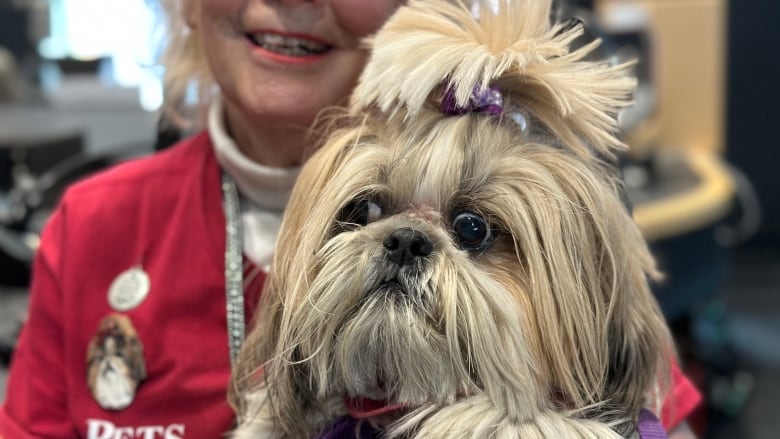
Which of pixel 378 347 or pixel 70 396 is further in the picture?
pixel 70 396

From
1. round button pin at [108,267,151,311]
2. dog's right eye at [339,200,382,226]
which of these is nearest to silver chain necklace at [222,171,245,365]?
A: round button pin at [108,267,151,311]

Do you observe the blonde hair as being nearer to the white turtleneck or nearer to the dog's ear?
the white turtleneck

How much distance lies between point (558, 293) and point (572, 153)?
0.46ft

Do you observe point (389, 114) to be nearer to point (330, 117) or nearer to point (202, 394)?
point (330, 117)

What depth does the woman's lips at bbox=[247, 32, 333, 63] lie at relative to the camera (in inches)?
47.9

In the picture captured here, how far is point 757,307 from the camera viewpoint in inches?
169

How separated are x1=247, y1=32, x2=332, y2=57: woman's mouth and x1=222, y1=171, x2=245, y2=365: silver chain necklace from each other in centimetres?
23

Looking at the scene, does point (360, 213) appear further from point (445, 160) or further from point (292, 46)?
point (292, 46)

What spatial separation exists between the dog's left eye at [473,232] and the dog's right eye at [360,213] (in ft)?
0.30

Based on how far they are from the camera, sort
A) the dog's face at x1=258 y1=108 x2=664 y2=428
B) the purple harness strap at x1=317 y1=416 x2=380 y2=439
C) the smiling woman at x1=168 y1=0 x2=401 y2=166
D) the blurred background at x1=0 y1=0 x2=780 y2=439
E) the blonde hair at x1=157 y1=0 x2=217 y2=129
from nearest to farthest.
A: the dog's face at x1=258 y1=108 x2=664 y2=428
the purple harness strap at x1=317 y1=416 x2=380 y2=439
the smiling woman at x1=168 y1=0 x2=401 y2=166
the blonde hair at x1=157 y1=0 x2=217 y2=129
the blurred background at x1=0 y1=0 x2=780 y2=439

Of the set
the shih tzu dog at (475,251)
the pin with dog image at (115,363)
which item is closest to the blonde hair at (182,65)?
the pin with dog image at (115,363)

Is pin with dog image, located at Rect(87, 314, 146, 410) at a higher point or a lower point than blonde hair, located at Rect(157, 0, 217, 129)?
lower

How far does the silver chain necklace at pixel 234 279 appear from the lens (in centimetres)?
124

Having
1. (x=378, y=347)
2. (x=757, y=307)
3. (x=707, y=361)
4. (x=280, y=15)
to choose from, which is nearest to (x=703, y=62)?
(x=757, y=307)
